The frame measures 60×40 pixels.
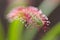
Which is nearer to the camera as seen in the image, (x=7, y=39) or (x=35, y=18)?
(x=35, y=18)

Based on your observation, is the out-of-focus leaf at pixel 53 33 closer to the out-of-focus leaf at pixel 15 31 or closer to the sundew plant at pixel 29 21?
the sundew plant at pixel 29 21

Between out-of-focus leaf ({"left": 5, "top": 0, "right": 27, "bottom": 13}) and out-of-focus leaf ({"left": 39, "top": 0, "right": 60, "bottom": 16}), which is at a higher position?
out-of-focus leaf ({"left": 5, "top": 0, "right": 27, "bottom": 13})

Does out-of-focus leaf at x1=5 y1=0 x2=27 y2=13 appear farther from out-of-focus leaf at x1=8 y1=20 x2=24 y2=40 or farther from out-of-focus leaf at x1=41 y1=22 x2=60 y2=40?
out-of-focus leaf at x1=41 y1=22 x2=60 y2=40

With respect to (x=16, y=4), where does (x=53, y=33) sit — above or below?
below

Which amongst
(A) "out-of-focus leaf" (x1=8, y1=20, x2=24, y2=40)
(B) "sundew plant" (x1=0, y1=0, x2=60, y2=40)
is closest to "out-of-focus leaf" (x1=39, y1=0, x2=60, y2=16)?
(B) "sundew plant" (x1=0, y1=0, x2=60, y2=40)

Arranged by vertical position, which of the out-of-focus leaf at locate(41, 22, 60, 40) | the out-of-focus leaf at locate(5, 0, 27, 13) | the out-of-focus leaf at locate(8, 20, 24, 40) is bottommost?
the out-of-focus leaf at locate(41, 22, 60, 40)

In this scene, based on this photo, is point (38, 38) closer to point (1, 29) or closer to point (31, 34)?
point (31, 34)

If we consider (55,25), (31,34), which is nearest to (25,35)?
(31,34)

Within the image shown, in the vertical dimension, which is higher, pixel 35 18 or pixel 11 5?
pixel 11 5
